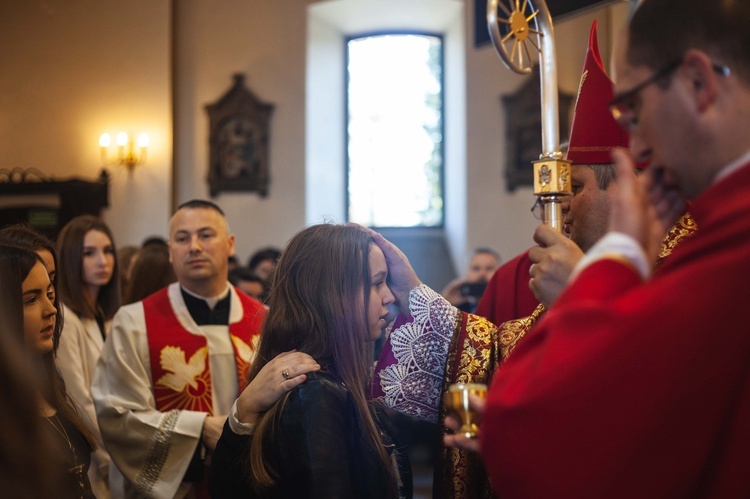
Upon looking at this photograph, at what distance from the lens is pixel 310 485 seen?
6.26 ft

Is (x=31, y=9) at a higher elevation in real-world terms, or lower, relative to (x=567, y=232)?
higher

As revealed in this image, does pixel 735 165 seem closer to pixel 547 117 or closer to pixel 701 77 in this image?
pixel 701 77

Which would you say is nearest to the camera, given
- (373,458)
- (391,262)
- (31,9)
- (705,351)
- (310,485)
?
(705,351)

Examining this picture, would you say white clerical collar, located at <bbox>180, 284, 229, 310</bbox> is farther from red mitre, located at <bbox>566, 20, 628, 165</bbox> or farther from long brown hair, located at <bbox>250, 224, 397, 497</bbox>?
red mitre, located at <bbox>566, 20, 628, 165</bbox>

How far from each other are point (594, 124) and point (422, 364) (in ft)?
3.12

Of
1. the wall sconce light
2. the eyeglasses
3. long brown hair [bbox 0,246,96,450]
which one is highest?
the wall sconce light

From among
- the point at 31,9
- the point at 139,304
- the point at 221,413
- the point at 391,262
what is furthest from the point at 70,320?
the point at 31,9

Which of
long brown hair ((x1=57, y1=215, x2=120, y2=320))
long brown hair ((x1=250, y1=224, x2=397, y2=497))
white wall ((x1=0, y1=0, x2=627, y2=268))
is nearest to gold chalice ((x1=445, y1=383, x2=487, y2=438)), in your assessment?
long brown hair ((x1=250, y1=224, x2=397, y2=497))

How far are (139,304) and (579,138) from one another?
2.20 meters

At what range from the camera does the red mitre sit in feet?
8.21

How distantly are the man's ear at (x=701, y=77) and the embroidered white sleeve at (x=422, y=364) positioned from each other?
1.19m

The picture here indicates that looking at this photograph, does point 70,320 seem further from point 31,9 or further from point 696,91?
point 31,9

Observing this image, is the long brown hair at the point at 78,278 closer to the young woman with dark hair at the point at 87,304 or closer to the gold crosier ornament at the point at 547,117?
the young woman with dark hair at the point at 87,304

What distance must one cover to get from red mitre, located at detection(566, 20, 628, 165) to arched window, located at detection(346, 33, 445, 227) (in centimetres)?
800
